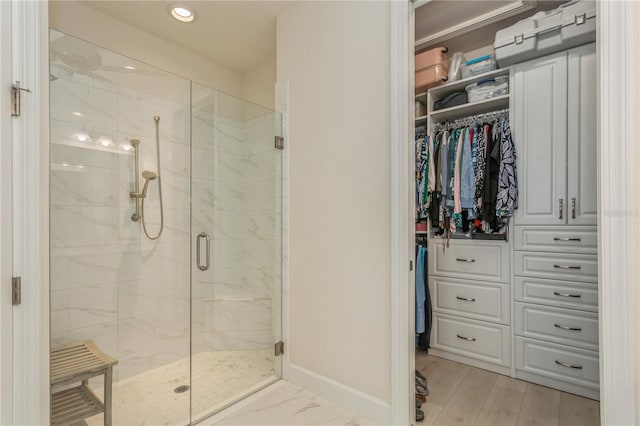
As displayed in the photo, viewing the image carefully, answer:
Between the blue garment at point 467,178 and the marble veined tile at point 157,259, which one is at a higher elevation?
the blue garment at point 467,178

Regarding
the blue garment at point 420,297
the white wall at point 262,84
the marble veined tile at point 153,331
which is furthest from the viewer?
the white wall at point 262,84

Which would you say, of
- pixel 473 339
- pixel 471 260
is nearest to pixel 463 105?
pixel 471 260

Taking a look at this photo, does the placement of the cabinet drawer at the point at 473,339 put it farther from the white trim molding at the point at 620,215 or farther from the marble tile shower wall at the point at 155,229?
the marble tile shower wall at the point at 155,229

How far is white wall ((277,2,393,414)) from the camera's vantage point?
5.64 ft

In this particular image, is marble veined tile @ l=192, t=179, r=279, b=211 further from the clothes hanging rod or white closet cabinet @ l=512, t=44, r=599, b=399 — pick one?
white closet cabinet @ l=512, t=44, r=599, b=399

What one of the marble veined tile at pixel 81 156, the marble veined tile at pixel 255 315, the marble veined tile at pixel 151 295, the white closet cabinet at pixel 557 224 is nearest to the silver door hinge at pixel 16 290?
the marble veined tile at pixel 81 156

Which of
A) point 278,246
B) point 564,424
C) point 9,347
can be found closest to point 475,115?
point 278,246

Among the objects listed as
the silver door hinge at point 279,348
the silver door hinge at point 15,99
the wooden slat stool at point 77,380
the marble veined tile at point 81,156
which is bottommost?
the silver door hinge at point 279,348

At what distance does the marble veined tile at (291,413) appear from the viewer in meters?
1.70

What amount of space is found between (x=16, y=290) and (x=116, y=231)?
79 centimetres

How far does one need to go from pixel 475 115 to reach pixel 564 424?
6.96ft

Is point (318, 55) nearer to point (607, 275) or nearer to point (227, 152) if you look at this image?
point (227, 152)

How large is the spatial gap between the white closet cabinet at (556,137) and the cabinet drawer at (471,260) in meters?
0.29

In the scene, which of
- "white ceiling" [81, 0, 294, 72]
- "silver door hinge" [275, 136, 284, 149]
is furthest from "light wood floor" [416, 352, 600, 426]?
"white ceiling" [81, 0, 294, 72]
